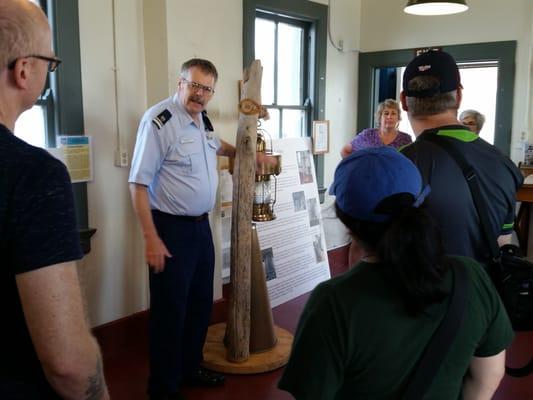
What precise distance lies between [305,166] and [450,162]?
2611mm

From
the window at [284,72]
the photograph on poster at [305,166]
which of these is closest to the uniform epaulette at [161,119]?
the window at [284,72]

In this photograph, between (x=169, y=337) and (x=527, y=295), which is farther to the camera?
(x=169, y=337)

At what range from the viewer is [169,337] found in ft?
8.36

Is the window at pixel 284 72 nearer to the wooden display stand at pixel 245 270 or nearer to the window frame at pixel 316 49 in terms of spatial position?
the window frame at pixel 316 49

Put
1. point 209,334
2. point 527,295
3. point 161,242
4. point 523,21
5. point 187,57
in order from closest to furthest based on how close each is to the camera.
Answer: point 527,295, point 161,242, point 187,57, point 209,334, point 523,21

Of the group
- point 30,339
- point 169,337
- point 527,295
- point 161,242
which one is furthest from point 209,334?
point 30,339

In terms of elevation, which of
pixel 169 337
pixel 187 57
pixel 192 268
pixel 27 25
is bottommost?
pixel 169 337

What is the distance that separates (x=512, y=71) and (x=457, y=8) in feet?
3.77

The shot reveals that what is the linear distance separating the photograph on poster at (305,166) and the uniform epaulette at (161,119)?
5.67 feet

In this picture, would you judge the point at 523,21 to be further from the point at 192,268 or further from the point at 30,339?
the point at 30,339

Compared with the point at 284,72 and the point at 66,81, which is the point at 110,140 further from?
the point at 284,72

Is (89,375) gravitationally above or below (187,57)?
below

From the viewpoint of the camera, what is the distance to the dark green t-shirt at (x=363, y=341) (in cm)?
103

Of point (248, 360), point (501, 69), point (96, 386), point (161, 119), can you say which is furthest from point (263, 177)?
point (501, 69)
